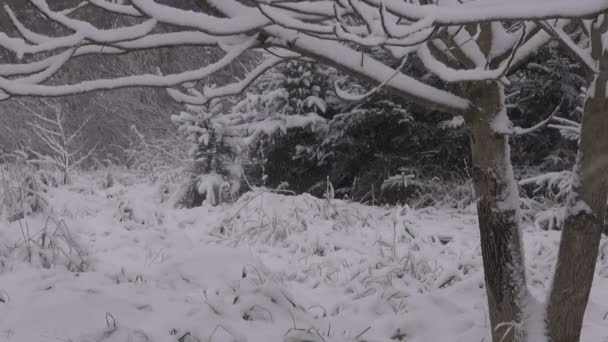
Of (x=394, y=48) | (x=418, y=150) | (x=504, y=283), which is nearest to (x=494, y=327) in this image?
(x=504, y=283)

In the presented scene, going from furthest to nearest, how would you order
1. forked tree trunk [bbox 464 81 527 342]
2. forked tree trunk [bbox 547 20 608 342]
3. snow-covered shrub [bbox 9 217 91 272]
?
snow-covered shrub [bbox 9 217 91 272] < forked tree trunk [bbox 464 81 527 342] < forked tree trunk [bbox 547 20 608 342]

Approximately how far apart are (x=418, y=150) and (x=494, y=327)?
5072 mm

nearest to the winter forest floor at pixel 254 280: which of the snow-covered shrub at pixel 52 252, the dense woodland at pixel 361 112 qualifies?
the snow-covered shrub at pixel 52 252

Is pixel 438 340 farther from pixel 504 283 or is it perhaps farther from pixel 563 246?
pixel 563 246

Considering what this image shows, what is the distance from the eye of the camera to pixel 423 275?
3.96m

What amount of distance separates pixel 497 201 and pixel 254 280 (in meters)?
1.51

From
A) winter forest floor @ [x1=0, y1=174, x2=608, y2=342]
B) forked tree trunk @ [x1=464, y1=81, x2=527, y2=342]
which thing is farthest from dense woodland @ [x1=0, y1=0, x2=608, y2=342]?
winter forest floor @ [x1=0, y1=174, x2=608, y2=342]

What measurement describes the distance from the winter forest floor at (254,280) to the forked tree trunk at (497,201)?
621mm

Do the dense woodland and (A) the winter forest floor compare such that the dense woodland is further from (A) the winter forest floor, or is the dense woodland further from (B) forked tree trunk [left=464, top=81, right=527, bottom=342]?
(A) the winter forest floor

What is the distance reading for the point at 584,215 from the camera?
6.97 ft

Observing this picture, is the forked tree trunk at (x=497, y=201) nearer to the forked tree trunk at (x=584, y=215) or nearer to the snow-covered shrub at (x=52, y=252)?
the forked tree trunk at (x=584, y=215)

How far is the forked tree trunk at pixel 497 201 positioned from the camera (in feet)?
7.21

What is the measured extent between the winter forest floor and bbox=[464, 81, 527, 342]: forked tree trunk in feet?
2.04

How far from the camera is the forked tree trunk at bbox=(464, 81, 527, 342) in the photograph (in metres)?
2.20
